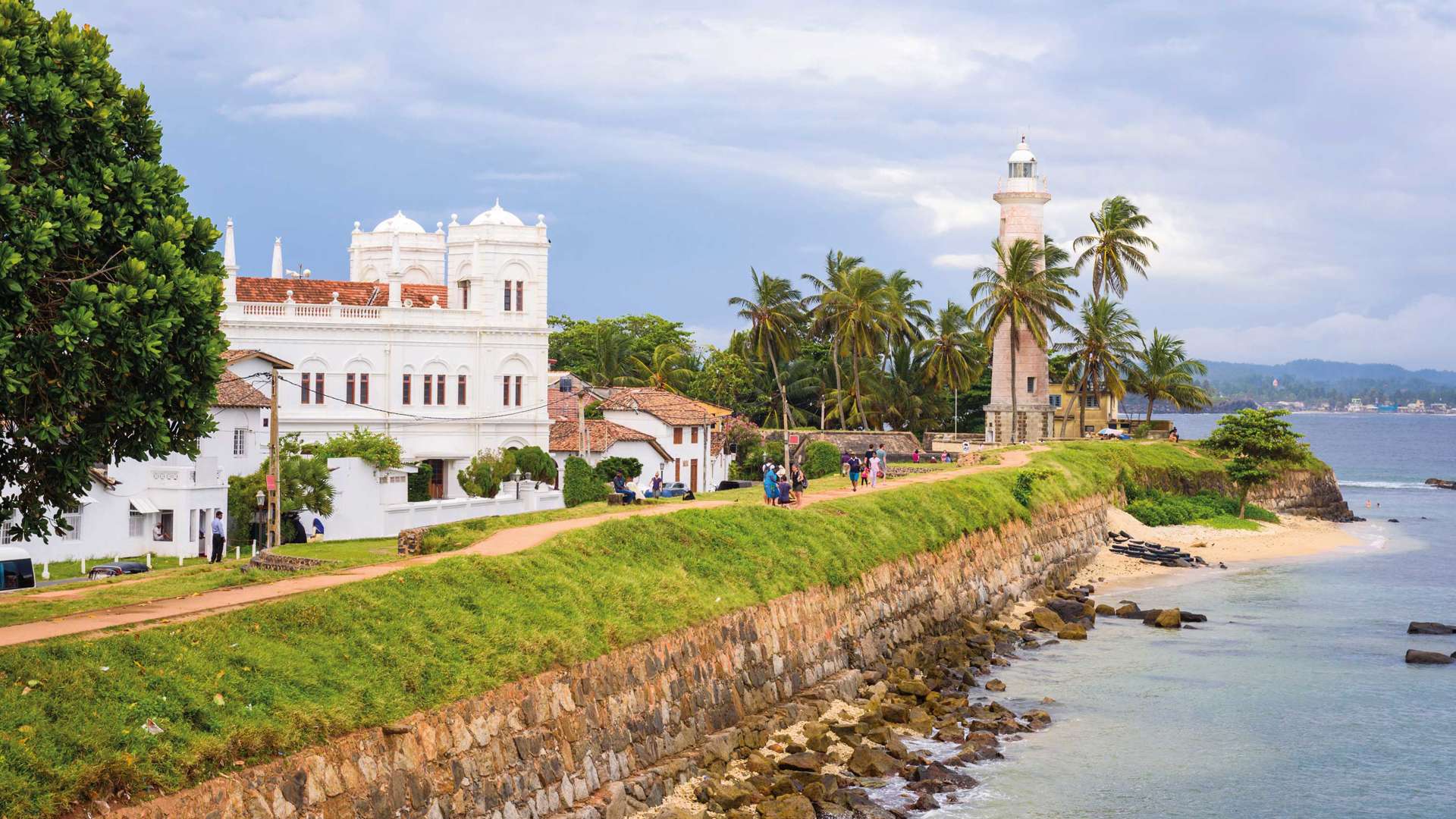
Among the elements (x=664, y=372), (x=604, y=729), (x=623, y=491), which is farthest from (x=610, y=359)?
(x=604, y=729)

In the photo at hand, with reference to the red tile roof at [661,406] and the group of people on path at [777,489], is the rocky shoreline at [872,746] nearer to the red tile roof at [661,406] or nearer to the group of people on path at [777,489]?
the group of people on path at [777,489]

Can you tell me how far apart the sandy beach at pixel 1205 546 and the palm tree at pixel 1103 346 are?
43.6 feet

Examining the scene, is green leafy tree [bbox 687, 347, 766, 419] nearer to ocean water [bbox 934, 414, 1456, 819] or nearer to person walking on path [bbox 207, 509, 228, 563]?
ocean water [bbox 934, 414, 1456, 819]

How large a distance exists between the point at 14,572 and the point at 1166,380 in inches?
2557

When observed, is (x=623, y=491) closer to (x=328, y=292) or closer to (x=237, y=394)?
(x=237, y=394)

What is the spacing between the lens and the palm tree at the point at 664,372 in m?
85.3

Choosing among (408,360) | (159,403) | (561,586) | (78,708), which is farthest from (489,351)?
(78,708)

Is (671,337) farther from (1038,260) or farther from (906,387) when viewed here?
(1038,260)

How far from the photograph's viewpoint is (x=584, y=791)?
1944cm

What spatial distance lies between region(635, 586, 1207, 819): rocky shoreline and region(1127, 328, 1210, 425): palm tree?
50.7 meters

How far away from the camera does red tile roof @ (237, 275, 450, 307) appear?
5791 centimetres

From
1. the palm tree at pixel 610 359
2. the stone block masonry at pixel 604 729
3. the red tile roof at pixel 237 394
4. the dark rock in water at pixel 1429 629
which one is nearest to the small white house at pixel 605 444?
the red tile roof at pixel 237 394

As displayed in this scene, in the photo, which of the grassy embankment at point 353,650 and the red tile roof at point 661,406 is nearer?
the grassy embankment at point 353,650

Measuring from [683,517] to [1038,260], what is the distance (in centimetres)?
4918
